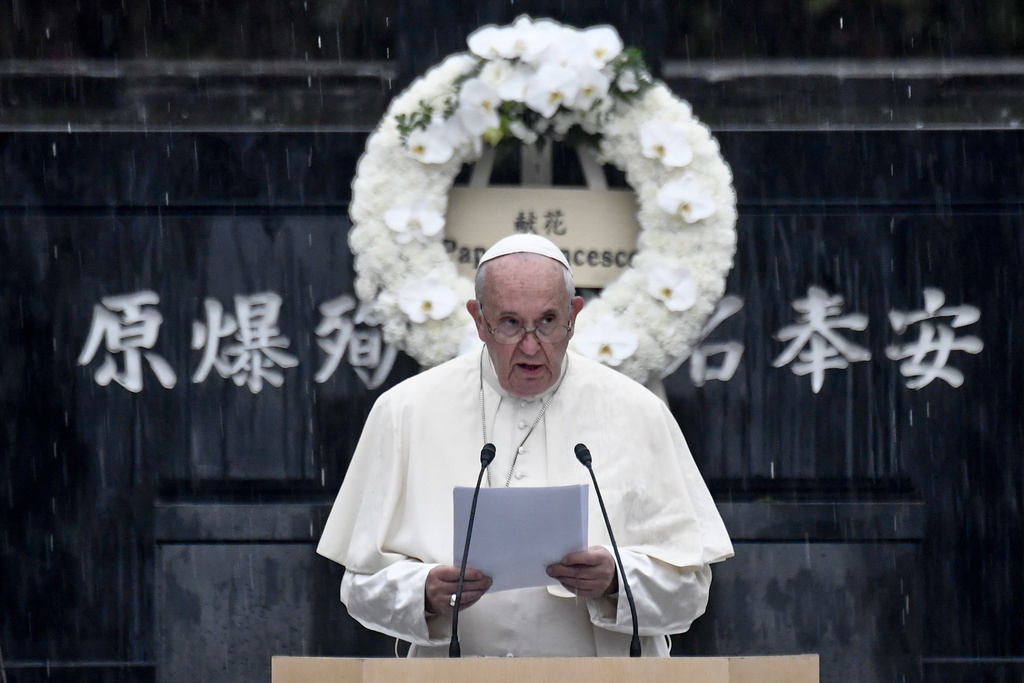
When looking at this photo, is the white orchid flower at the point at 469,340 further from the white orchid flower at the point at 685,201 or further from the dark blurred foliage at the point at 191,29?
the dark blurred foliage at the point at 191,29

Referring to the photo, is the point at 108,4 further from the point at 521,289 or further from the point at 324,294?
the point at 521,289

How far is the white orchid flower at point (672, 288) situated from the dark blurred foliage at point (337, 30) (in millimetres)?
1468

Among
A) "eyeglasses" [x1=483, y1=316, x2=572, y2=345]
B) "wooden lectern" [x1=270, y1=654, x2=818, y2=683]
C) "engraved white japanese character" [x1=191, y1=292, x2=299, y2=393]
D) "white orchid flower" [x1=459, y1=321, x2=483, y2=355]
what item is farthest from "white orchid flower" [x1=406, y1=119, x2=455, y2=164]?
"wooden lectern" [x1=270, y1=654, x2=818, y2=683]

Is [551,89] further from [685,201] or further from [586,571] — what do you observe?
[586,571]

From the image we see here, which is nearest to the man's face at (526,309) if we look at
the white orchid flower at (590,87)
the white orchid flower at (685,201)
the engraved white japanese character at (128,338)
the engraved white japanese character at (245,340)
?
the white orchid flower at (685,201)

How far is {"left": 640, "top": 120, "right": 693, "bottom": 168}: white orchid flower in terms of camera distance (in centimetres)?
527

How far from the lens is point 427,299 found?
5172 mm

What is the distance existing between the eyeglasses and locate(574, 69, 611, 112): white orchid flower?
184 cm

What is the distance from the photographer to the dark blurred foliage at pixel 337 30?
6.27 m

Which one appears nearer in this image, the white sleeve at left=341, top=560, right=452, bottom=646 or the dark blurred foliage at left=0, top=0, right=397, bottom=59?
the white sleeve at left=341, top=560, right=452, bottom=646

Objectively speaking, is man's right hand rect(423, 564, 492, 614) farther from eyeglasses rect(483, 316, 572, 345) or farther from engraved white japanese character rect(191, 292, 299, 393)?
engraved white japanese character rect(191, 292, 299, 393)

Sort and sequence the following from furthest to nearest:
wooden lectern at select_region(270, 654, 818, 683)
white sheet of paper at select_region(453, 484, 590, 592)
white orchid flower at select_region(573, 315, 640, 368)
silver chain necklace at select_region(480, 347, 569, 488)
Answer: white orchid flower at select_region(573, 315, 640, 368), silver chain necklace at select_region(480, 347, 569, 488), white sheet of paper at select_region(453, 484, 590, 592), wooden lectern at select_region(270, 654, 818, 683)

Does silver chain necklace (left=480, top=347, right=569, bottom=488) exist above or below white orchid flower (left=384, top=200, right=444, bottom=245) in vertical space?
below

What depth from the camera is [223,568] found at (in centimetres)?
595
